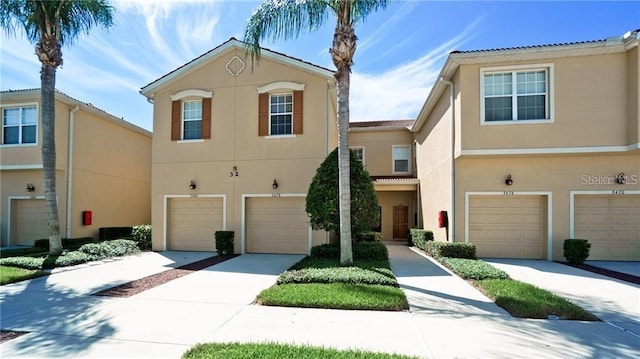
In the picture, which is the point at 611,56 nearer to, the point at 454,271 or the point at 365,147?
the point at 454,271

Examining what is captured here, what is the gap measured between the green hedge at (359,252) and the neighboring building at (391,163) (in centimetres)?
884

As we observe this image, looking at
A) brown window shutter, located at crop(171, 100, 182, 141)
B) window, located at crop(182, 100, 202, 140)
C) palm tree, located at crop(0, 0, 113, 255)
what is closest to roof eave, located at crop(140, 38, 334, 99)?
brown window shutter, located at crop(171, 100, 182, 141)

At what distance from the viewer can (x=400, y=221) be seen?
18.6 metres

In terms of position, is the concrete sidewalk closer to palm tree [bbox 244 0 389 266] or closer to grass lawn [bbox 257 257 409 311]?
grass lawn [bbox 257 257 409 311]

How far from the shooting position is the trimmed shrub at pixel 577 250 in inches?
377

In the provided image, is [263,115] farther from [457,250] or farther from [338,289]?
[457,250]

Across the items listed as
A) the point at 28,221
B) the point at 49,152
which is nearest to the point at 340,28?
the point at 49,152

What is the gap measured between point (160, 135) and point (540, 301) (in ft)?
44.3

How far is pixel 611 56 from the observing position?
9.78m

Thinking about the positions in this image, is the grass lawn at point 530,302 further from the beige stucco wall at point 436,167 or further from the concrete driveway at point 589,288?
the beige stucco wall at point 436,167

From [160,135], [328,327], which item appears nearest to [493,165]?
[328,327]

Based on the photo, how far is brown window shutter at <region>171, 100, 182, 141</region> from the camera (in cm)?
1269

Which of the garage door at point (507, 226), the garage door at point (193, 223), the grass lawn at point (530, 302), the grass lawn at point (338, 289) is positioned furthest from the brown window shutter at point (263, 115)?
the grass lawn at point (530, 302)

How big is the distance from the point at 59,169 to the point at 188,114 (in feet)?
20.6
